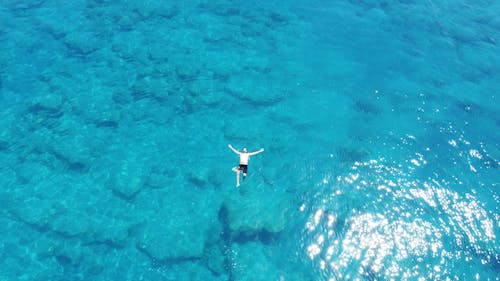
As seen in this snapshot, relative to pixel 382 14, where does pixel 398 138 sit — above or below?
below

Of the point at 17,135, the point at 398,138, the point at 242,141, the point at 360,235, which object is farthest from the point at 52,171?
the point at 398,138

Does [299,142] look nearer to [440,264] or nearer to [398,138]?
[398,138]

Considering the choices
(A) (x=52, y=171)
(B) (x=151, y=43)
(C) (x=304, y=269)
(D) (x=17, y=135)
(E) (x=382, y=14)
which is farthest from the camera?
(E) (x=382, y=14)

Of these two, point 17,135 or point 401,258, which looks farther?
point 17,135

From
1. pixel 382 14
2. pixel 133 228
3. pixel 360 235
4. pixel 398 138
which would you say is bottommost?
pixel 133 228

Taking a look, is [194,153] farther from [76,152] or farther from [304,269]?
[304,269]

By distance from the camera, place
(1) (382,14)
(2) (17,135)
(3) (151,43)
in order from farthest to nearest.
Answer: (1) (382,14)
(3) (151,43)
(2) (17,135)
